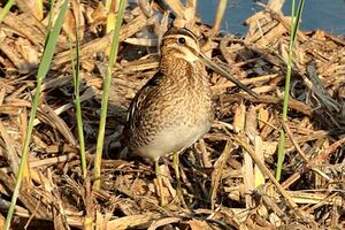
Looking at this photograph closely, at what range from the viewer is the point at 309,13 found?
656cm

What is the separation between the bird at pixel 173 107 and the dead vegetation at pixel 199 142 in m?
0.13

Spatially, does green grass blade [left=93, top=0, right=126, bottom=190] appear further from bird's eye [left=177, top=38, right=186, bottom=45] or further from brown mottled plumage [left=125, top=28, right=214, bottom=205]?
bird's eye [left=177, top=38, right=186, bottom=45]

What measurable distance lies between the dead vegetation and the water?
1.97 feet

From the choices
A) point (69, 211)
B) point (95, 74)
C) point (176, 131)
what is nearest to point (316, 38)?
point (95, 74)

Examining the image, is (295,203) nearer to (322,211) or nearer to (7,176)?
(322,211)

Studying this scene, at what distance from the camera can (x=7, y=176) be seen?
412cm

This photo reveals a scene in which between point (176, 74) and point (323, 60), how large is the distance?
1273 mm

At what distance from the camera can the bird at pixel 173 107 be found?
14.1ft

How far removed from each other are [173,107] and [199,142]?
363 mm

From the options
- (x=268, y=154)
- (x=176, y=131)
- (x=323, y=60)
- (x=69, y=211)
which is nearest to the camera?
(x=69, y=211)

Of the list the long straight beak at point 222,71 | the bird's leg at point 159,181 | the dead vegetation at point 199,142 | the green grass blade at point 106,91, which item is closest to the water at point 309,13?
the dead vegetation at point 199,142

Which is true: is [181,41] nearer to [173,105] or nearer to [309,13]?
[173,105]

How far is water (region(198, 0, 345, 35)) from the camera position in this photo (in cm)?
633

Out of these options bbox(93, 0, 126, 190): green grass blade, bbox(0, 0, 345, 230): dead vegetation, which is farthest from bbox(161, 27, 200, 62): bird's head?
bbox(93, 0, 126, 190): green grass blade
